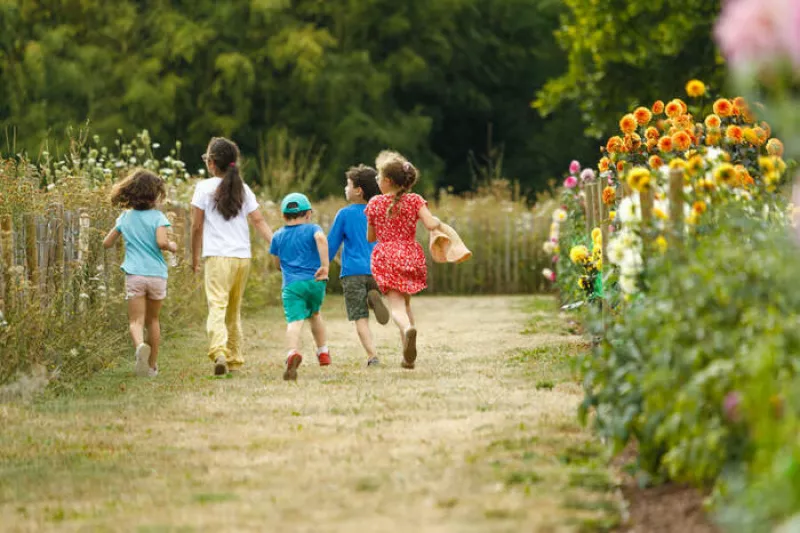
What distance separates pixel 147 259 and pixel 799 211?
493 cm

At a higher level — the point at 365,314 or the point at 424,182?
the point at 424,182

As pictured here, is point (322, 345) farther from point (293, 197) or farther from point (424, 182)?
point (424, 182)

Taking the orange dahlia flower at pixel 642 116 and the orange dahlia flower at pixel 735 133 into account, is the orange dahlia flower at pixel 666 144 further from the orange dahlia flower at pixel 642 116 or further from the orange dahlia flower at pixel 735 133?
the orange dahlia flower at pixel 642 116

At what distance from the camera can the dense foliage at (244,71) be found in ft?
109

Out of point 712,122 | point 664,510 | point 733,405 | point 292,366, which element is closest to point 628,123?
point 712,122

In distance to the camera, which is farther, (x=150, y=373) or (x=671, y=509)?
(x=150, y=373)

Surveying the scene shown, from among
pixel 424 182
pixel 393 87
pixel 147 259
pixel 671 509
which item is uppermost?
pixel 393 87

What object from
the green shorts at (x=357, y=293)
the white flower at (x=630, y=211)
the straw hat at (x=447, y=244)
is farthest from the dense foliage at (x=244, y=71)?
the white flower at (x=630, y=211)

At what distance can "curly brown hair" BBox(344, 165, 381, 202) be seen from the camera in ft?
36.5

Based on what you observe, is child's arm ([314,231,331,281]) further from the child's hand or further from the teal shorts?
the teal shorts

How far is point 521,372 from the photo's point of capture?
958cm

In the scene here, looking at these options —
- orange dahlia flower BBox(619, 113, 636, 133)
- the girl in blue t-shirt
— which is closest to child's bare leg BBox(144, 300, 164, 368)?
the girl in blue t-shirt

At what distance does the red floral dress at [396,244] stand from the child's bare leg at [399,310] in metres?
0.06

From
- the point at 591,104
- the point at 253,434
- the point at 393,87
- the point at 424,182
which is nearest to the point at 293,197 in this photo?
the point at 253,434
